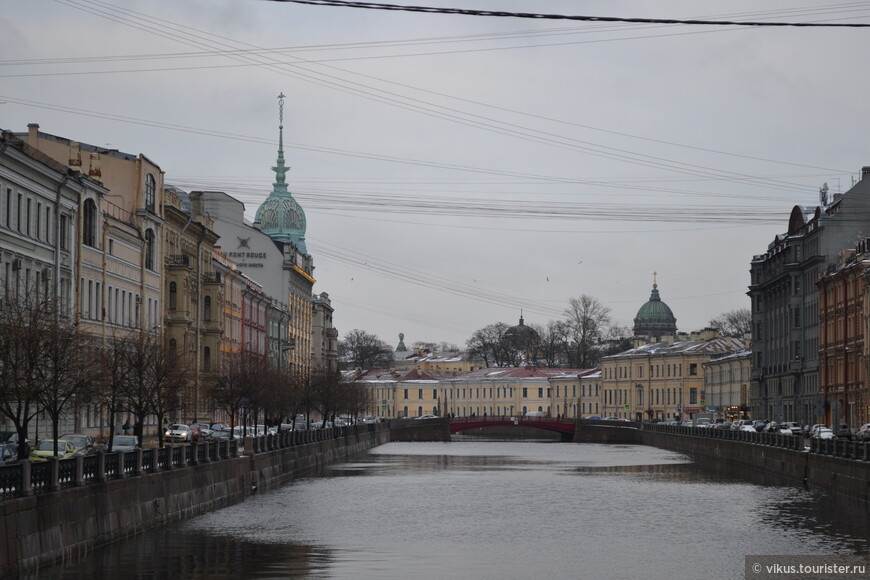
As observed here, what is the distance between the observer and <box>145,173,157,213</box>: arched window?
73.8 m

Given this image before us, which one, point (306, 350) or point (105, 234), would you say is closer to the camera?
point (105, 234)

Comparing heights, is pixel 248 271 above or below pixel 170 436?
above

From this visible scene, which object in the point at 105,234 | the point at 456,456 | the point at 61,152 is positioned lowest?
the point at 456,456

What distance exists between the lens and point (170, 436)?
6172 centimetres

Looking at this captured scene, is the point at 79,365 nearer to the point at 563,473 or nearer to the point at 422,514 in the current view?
the point at 422,514

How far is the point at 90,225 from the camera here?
6262cm

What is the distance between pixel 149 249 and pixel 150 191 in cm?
284

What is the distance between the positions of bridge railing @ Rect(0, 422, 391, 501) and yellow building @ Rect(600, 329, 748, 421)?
11098 centimetres

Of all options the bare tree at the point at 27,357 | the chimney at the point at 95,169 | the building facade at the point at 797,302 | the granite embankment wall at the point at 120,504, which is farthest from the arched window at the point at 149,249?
the building facade at the point at 797,302

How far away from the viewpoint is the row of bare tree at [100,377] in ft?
118

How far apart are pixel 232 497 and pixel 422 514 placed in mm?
7297

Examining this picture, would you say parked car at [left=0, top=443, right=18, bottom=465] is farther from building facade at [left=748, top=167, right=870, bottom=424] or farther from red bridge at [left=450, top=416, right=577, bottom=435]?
red bridge at [left=450, top=416, right=577, bottom=435]

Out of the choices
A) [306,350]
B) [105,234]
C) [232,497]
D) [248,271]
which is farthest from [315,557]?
[306,350]

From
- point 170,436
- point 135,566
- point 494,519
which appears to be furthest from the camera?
point 170,436
